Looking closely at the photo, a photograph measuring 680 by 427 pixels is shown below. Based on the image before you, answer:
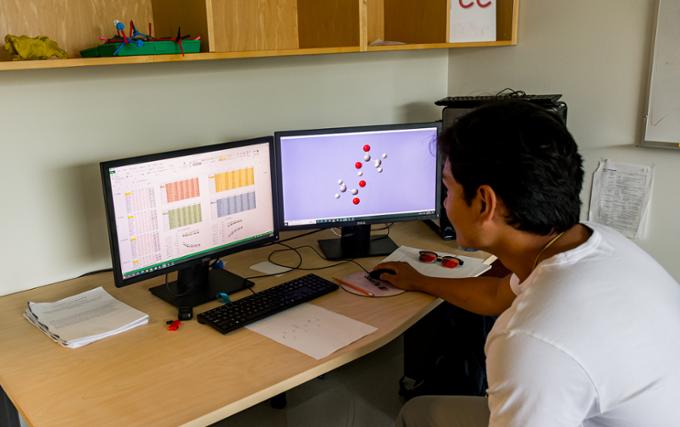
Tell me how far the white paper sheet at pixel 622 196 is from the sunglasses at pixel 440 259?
2.33 feet

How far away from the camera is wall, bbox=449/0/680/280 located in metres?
2.22

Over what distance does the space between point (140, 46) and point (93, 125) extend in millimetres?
356

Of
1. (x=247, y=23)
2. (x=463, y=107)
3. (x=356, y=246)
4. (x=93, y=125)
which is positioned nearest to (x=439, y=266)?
(x=356, y=246)

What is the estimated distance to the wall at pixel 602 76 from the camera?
7.29ft

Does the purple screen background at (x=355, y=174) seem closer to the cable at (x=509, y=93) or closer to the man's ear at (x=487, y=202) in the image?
the cable at (x=509, y=93)

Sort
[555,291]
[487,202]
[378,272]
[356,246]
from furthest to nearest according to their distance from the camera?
[356,246] < [378,272] < [487,202] < [555,291]

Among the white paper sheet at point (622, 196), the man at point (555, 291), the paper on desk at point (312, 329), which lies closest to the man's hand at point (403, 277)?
the paper on desk at point (312, 329)

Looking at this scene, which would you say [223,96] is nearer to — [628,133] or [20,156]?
[20,156]

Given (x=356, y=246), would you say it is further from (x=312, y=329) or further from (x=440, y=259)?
(x=312, y=329)

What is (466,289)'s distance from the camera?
1810 mm

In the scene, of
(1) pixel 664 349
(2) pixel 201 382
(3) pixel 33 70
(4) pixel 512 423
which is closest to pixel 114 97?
(3) pixel 33 70

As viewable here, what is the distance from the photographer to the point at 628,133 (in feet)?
7.54

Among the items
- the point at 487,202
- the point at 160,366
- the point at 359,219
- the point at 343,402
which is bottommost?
the point at 343,402


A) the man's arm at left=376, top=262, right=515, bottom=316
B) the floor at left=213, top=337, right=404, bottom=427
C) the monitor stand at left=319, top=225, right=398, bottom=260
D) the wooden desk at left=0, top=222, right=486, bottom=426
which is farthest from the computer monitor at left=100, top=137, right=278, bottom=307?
the floor at left=213, top=337, right=404, bottom=427
